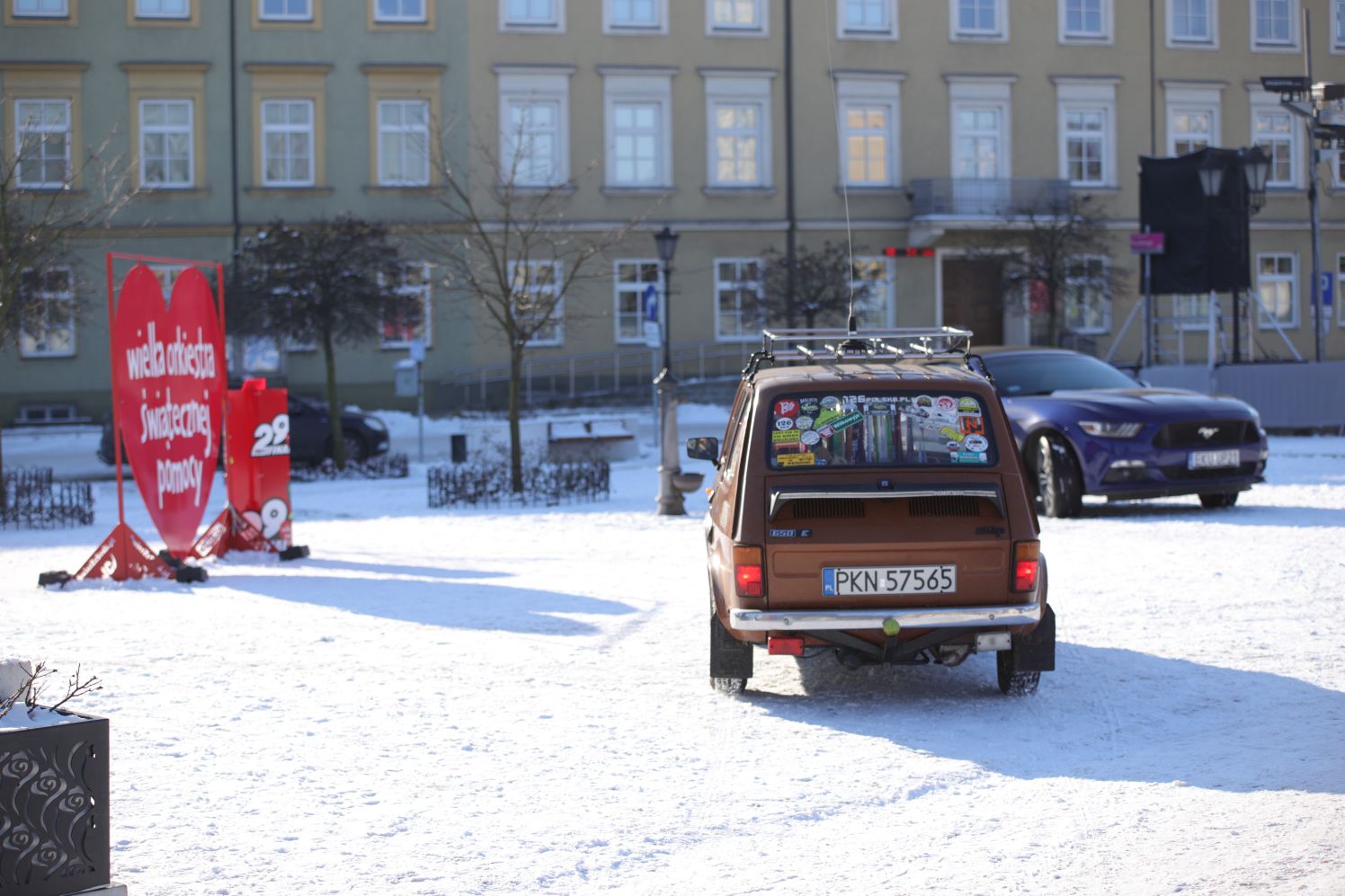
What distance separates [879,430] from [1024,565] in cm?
88

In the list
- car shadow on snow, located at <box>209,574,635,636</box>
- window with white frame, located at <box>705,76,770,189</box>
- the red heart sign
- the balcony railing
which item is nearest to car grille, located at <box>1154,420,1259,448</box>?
car shadow on snow, located at <box>209,574,635,636</box>

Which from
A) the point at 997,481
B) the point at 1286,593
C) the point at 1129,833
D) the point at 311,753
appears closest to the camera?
the point at 1129,833

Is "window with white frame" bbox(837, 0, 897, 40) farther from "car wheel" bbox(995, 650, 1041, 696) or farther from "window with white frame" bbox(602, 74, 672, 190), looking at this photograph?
"car wheel" bbox(995, 650, 1041, 696)

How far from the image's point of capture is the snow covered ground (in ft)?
17.4

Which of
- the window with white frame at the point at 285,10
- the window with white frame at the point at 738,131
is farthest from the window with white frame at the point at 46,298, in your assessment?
the window with white frame at the point at 738,131

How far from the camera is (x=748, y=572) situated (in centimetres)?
741

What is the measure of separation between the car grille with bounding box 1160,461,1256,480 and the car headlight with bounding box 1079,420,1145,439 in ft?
1.32

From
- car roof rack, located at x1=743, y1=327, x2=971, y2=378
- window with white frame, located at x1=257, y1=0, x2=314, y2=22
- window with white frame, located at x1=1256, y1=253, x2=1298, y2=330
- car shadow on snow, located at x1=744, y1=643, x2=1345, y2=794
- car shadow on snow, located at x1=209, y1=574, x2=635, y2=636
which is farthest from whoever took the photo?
window with white frame, located at x1=1256, y1=253, x2=1298, y2=330

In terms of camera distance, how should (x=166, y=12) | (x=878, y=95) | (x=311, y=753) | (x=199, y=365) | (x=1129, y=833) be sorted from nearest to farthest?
(x=1129, y=833) < (x=311, y=753) < (x=199, y=365) < (x=166, y=12) < (x=878, y=95)

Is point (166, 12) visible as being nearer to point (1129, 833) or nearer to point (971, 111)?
point (971, 111)

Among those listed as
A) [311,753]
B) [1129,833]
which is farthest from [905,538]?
[311,753]

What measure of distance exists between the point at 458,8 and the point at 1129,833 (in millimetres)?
36710

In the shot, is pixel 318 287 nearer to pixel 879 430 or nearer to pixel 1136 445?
pixel 1136 445

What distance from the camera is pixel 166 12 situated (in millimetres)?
39062
